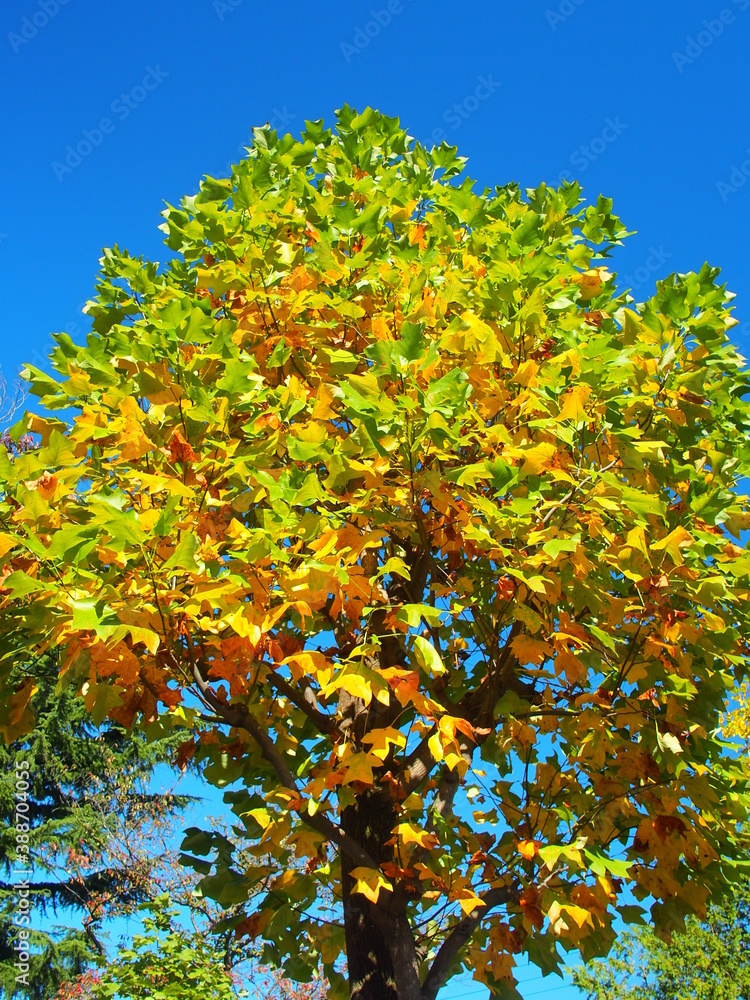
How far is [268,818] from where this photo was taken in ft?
11.3

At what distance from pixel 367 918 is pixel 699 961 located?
12074 mm

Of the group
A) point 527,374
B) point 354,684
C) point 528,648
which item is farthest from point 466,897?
point 527,374

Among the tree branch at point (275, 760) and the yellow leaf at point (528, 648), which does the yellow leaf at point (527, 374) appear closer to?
the yellow leaf at point (528, 648)

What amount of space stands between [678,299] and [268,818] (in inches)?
121

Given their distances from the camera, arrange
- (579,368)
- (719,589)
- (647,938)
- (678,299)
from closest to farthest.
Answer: (719,589)
(579,368)
(678,299)
(647,938)

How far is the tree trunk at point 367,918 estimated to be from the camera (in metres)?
4.04

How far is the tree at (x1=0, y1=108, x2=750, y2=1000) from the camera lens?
3096mm

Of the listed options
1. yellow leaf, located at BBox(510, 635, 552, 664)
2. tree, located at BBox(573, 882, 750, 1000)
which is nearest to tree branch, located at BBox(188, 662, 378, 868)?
yellow leaf, located at BBox(510, 635, 552, 664)

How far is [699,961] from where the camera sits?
1335cm

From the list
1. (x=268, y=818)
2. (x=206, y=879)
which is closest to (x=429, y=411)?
(x=268, y=818)

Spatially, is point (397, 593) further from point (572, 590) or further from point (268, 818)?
point (268, 818)

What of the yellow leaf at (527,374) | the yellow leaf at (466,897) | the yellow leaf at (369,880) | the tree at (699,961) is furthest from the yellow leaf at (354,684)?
the tree at (699,961)

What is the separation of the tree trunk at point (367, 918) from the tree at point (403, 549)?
17mm

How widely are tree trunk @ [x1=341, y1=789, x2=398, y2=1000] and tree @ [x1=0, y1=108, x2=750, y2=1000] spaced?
2cm
